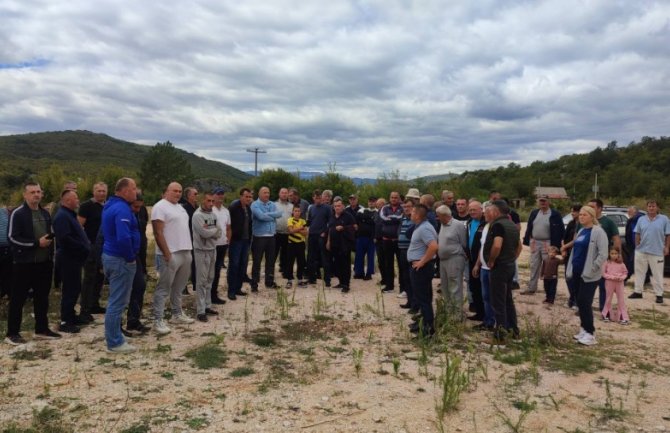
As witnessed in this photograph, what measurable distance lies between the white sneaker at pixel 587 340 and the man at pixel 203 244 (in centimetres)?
481

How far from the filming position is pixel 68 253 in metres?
5.36

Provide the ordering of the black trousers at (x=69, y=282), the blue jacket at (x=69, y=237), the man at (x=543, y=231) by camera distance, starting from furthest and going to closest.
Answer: the man at (x=543, y=231) → the black trousers at (x=69, y=282) → the blue jacket at (x=69, y=237)

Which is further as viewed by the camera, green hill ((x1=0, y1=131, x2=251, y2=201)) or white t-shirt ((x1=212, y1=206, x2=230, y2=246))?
green hill ((x1=0, y1=131, x2=251, y2=201))

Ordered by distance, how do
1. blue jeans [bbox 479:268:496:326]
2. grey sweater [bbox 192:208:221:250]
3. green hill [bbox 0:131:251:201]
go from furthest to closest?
green hill [bbox 0:131:251:201] → grey sweater [bbox 192:208:221:250] → blue jeans [bbox 479:268:496:326]

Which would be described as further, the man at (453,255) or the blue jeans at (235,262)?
the blue jeans at (235,262)

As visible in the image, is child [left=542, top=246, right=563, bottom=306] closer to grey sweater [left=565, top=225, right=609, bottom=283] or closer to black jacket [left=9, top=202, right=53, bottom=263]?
grey sweater [left=565, top=225, right=609, bottom=283]

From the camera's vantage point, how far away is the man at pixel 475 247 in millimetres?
6531

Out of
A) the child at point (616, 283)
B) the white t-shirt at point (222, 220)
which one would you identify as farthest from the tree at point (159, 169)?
the child at point (616, 283)

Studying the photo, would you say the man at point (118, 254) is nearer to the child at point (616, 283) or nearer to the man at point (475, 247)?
the man at point (475, 247)

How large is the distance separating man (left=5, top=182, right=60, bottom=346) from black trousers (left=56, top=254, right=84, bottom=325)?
0.14 m

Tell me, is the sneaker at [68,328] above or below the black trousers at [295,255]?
below

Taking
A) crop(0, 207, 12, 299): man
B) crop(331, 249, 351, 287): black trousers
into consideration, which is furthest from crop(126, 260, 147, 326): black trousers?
crop(331, 249, 351, 287): black trousers

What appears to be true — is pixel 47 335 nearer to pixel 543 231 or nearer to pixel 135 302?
pixel 135 302

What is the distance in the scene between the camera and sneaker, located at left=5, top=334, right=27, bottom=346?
493 cm
